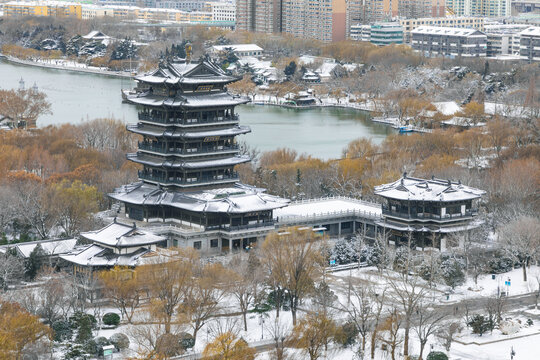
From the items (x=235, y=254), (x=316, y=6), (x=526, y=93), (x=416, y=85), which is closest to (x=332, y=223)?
(x=235, y=254)

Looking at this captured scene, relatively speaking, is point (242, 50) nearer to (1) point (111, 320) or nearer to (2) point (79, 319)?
(1) point (111, 320)

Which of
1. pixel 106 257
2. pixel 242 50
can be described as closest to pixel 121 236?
pixel 106 257

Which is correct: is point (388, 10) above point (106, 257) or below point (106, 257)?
above

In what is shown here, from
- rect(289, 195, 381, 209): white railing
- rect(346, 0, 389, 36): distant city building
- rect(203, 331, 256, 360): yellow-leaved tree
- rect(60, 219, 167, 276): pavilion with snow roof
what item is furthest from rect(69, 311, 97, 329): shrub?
rect(346, 0, 389, 36): distant city building

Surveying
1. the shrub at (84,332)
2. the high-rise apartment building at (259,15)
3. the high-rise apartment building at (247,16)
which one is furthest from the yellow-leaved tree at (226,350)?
the high-rise apartment building at (247,16)

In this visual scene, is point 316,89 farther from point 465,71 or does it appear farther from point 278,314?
point 278,314

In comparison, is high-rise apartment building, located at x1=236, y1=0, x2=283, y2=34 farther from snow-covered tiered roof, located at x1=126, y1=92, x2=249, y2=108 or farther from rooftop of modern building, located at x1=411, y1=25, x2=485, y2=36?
snow-covered tiered roof, located at x1=126, y1=92, x2=249, y2=108
